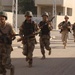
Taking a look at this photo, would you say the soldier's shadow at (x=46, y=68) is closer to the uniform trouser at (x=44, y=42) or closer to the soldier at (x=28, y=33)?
the soldier at (x=28, y=33)

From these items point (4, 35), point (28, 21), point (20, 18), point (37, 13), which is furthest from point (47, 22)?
point (37, 13)

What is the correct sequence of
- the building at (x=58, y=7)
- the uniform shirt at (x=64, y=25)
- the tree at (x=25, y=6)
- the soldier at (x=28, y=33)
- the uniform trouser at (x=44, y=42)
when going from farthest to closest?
the tree at (x=25, y=6) → the building at (x=58, y=7) → the uniform shirt at (x=64, y=25) → the uniform trouser at (x=44, y=42) → the soldier at (x=28, y=33)

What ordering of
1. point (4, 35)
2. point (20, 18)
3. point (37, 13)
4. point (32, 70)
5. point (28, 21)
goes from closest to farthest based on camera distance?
point (4, 35)
point (32, 70)
point (28, 21)
point (20, 18)
point (37, 13)

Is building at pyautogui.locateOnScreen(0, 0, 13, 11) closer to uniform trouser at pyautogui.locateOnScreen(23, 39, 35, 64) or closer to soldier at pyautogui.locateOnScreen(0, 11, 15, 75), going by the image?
uniform trouser at pyautogui.locateOnScreen(23, 39, 35, 64)

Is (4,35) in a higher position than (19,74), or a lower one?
higher

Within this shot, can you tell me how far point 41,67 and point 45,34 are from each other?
3066 millimetres

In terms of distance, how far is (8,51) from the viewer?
9.84 meters

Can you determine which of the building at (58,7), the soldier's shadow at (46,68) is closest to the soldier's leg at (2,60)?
the soldier's shadow at (46,68)

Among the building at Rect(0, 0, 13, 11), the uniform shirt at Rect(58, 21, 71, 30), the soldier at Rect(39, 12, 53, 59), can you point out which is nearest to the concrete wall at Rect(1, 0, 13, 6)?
the building at Rect(0, 0, 13, 11)

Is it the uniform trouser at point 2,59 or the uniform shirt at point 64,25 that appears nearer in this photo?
the uniform trouser at point 2,59

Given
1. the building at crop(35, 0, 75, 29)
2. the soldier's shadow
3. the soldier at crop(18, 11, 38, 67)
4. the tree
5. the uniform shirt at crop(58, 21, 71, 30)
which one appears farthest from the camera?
the tree

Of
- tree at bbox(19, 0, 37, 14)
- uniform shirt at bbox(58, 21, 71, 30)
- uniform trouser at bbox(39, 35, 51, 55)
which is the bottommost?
uniform trouser at bbox(39, 35, 51, 55)

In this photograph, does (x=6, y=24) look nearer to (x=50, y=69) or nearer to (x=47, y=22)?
(x=50, y=69)

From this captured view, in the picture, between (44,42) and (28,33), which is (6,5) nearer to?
(44,42)
